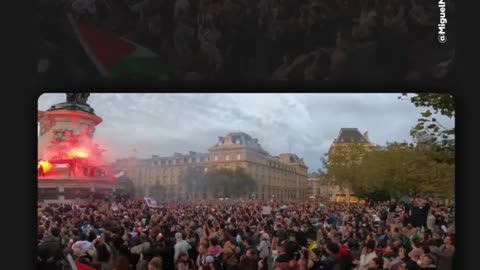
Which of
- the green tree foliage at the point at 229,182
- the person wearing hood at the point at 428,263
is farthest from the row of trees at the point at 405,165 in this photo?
the green tree foliage at the point at 229,182

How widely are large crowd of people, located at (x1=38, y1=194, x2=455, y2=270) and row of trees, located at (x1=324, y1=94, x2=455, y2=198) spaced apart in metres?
0.13

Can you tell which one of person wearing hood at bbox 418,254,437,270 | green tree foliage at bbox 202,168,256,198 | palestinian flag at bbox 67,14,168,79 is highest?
palestinian flag at bbox 67,14,168,79

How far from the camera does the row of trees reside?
4.41m

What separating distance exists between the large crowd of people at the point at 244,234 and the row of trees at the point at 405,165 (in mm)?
127

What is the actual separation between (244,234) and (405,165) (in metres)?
1.49

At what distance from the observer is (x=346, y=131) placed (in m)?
4.43

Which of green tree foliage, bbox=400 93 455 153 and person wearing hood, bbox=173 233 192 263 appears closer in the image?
green tree foliage, bbox=400 93 455 153

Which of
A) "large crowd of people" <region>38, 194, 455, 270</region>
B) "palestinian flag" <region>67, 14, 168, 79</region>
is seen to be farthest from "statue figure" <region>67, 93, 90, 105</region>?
"large crowd of people" <region>38, 194, 455, 270</region>

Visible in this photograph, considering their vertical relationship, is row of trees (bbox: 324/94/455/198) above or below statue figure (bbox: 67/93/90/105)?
below

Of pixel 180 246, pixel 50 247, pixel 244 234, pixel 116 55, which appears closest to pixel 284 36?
pixel 116 55

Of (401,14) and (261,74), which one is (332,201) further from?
(401,14)

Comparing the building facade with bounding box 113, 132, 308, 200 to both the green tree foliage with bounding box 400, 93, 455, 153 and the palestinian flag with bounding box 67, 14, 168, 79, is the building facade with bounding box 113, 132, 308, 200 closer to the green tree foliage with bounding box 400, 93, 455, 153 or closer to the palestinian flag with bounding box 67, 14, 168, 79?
the palestinian flag with bounding box 67, 14, 168, 79

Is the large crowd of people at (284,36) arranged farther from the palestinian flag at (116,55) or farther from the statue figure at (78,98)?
the statue figure at (78,98)

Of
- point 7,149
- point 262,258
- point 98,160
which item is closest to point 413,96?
point 262,258
